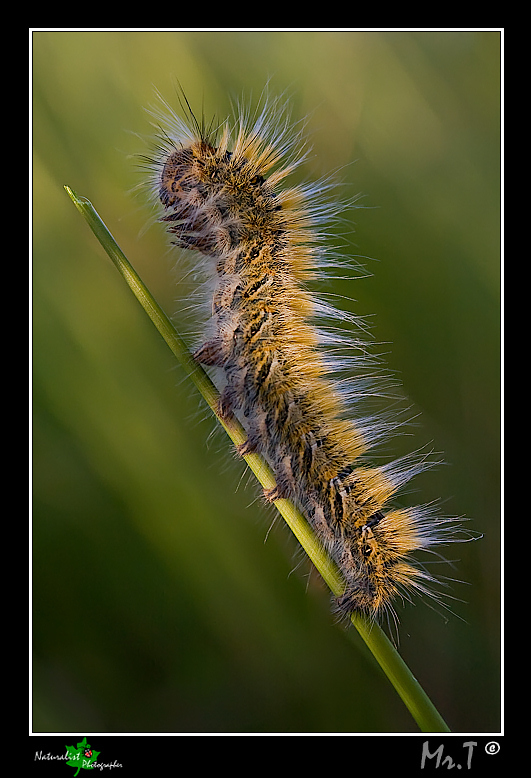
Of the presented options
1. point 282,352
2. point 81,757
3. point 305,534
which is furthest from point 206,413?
point 81,757

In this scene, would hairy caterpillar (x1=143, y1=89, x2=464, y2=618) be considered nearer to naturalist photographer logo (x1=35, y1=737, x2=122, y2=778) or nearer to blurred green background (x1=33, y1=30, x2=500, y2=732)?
blurred green background (x1=33, y1=30, x2=500, y2=732)

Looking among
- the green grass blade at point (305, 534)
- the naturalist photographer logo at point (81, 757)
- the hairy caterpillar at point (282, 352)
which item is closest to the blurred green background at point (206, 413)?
the naturalist photographer logo at point (81, 757)

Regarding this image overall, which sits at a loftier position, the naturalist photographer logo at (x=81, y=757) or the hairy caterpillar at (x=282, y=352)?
the hairy caterpillar at (x=282, y=352)

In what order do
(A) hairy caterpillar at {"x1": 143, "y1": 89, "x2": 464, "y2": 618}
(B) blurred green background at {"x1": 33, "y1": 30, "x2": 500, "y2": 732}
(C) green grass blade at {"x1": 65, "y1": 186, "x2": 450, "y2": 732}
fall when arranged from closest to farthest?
(C) green grass blade at {"x1": 65, "y1": 186, "x2": 450, "y2": 732} < (A) hairy caterpillar at {"x1": 143, "y1": 89, "x2": 464, "y2": 618} < (B) blurred green background at {"x1": 33, "y1": 30, "x2": 500, "y2": 732}

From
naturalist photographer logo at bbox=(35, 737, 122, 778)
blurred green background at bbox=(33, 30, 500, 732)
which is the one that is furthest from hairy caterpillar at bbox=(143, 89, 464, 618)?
naturalist photographer logo at bbox=(35, 737, 122, 778)

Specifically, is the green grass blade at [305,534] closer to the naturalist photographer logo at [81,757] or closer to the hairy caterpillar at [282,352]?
the hairy caterpillar at [282,352]

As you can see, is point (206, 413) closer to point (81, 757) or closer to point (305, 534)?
point (305, 534)
